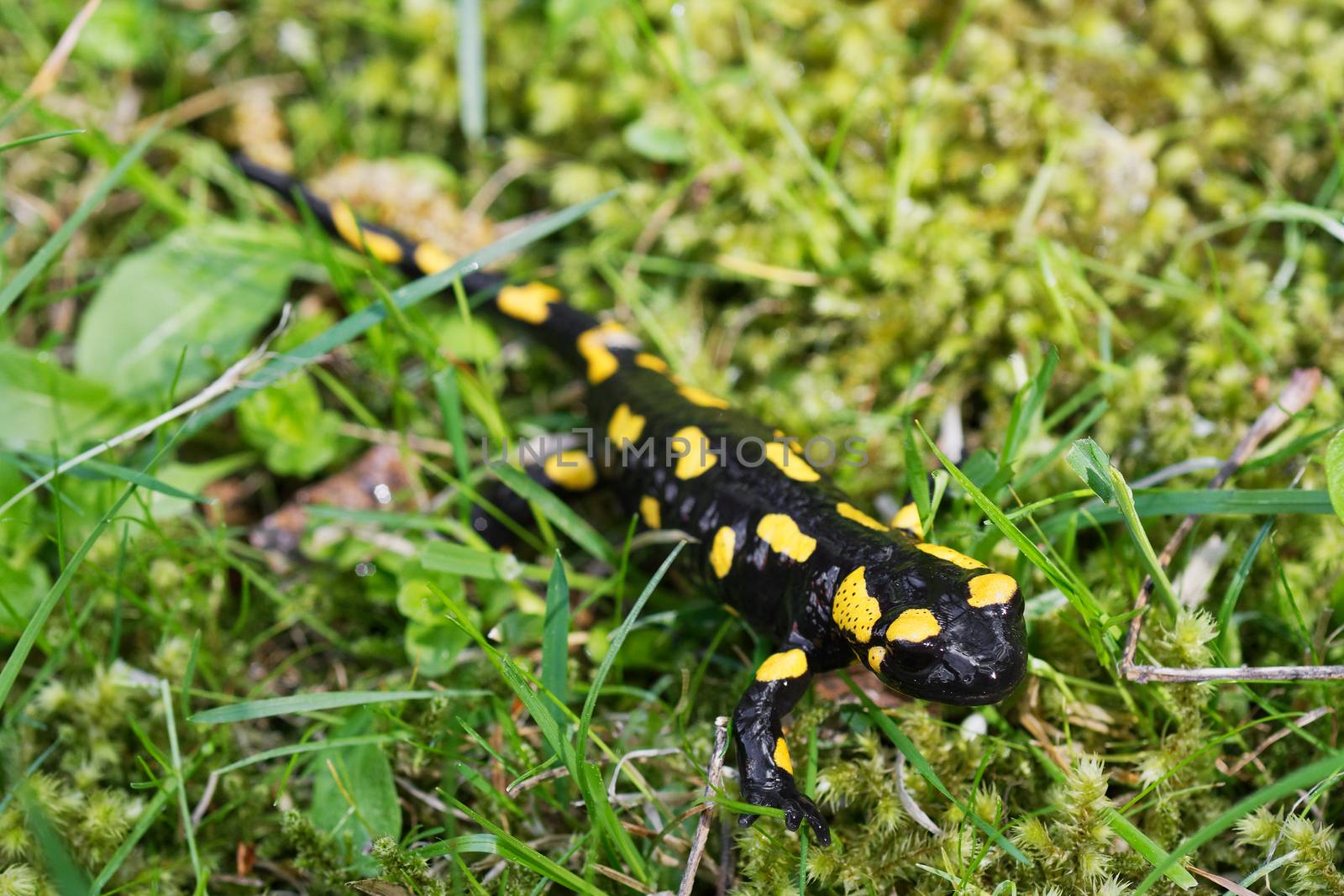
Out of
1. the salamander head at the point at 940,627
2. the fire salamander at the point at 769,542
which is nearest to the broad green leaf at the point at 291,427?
the fire salamander at the point at 769,542

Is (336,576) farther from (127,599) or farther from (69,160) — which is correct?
(69,160)

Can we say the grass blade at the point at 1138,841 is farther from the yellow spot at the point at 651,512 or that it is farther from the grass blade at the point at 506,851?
the yellow spot at the point at 651,512

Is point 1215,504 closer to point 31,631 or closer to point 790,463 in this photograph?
point 790,463

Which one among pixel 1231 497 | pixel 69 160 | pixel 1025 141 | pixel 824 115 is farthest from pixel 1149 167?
pixel 69 160

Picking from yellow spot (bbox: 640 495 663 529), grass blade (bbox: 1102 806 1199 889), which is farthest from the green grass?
yellow spot (bbox: 640 495 663 529)

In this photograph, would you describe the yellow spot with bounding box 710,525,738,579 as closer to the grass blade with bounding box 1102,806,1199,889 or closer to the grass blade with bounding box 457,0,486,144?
the grass blade with bounding box 1102,806,1199,889

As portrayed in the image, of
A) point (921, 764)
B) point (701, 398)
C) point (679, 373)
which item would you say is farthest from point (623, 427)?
point (921, 764)
